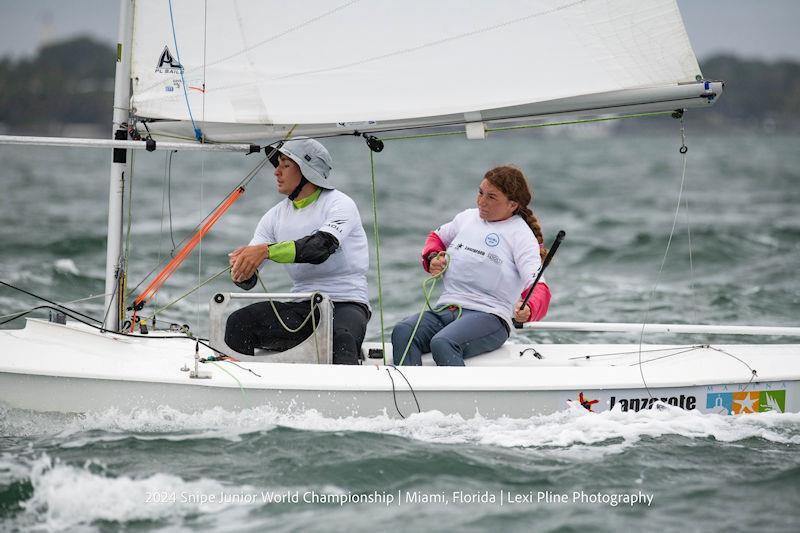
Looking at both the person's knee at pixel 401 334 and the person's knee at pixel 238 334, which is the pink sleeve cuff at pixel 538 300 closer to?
the person's knee at pixel 401 334

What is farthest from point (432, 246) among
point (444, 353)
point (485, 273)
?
point (444, 353)

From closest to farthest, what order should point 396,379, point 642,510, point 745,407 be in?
point 642,510 → point 396,379 → point 745,407

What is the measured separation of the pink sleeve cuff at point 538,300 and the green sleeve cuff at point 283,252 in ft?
3.79

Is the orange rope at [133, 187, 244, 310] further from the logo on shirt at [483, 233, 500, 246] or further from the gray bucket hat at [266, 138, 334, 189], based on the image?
the logo on shirt at [483, 233, 500, 246]

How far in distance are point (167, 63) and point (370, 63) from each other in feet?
3.34

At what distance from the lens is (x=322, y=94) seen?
5.20 m

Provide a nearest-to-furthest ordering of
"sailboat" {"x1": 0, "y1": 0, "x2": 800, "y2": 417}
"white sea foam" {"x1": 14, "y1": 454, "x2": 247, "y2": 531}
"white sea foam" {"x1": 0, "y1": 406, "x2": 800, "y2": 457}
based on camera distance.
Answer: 1. "white sea foam" {"x1": 14, "y1": 454, "x2": 247, "y2": 531}
2. "white sea foam" {"x1": 0, "y1": 406, "x2": 800, "y2": 457}
3. "sailboat" {"x1": 0, "y1": 0, "x2": 800, "y2": 417}

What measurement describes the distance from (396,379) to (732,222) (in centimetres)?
1293

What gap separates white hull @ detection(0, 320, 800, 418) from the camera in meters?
4.61

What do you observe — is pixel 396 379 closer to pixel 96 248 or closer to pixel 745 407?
pixel 745 407

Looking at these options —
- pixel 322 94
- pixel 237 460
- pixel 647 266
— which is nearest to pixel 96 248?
pixel 647 266

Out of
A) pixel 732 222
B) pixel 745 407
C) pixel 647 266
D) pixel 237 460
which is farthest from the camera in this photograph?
pixel 732 222

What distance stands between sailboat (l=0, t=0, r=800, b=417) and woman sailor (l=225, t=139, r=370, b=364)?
13 cm

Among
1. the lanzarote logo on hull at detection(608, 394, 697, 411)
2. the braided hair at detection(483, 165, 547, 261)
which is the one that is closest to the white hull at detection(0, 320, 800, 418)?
the lanzarote logo on hull at detection(608, 394, 697, 411)
